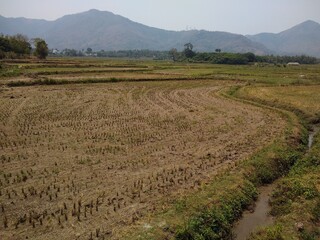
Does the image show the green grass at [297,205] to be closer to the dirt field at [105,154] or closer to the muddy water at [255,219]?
the muddy water at [255,219]

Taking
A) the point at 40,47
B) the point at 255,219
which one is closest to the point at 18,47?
the point at 40,47

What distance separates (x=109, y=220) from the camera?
437 inches

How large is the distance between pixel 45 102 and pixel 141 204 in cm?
2302

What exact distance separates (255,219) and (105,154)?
8.28 metres

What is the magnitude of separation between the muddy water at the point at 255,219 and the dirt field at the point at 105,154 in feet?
7.67

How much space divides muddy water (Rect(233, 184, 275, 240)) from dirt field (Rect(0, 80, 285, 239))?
2337 mm

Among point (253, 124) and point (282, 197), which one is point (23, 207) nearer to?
point (282, 197)

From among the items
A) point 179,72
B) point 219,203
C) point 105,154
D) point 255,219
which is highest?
point 179,72

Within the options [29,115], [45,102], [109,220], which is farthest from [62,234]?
[45,102]

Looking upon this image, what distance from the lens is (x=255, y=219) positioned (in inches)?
491

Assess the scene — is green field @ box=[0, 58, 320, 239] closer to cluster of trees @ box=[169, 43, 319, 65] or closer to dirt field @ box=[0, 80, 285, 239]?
dirt field @ box=[0, 80, 285, 239]

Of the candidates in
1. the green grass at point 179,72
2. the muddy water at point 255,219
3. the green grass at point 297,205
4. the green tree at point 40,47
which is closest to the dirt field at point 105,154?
the muddy water at point 255,219

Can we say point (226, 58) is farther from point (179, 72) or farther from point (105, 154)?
point (105, 154)

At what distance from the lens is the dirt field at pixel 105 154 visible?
11.4 metres
